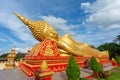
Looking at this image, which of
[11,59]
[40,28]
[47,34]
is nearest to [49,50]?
[47,34]

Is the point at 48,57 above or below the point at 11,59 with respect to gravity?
below

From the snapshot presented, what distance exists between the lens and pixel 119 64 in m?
19.1

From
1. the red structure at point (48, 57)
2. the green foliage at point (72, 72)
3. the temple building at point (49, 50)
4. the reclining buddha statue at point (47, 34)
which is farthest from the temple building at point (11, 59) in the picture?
the green foliage at point (72, 72)

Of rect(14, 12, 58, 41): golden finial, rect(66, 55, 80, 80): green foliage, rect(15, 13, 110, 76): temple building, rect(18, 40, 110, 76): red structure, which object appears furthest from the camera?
rect(14, 12, 58, 41): golden finial

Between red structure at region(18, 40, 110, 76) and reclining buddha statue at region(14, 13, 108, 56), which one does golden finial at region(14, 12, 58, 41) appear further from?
red structure at region(18, 40, 110, 76)

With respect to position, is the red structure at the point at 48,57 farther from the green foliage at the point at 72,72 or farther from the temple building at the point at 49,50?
the green foliage at the point at 72,72

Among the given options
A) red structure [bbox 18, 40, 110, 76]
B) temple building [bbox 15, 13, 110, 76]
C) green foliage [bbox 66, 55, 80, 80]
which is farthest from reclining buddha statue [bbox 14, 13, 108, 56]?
green foliage [bbox 66, 55, 80, 80]

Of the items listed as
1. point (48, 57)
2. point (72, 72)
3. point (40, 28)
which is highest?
point (40, 28)

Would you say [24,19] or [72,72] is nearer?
[72,72]

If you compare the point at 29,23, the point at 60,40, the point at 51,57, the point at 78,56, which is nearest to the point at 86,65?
the point at 78,56

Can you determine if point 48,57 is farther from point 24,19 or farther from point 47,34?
point 24,19

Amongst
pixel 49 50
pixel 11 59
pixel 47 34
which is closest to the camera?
pixel 49 50

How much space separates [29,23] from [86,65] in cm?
668

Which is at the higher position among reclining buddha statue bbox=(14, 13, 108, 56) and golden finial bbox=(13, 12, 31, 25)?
golden finial bbox=(13, 12, 31, 25)
